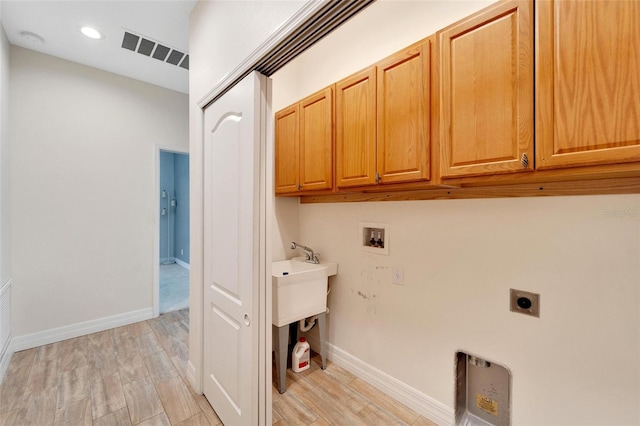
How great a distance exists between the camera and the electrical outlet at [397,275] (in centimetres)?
188

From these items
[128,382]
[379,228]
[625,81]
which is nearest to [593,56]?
[625,81]

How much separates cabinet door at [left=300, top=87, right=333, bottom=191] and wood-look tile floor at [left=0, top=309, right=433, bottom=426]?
154 cm

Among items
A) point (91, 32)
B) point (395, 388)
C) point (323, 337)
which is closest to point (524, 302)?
point (395, 388)

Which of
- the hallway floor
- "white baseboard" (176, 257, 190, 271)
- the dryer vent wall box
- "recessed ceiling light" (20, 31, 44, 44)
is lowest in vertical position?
the hallway floor

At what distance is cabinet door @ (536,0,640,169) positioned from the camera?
0.88 meters

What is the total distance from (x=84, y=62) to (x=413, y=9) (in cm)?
336

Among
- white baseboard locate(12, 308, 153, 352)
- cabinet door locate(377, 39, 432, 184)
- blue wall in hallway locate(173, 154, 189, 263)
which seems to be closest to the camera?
cabinet door locate(377, 39, 432, 184)

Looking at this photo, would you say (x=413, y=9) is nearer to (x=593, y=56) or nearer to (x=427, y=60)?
(x=427, y=60)

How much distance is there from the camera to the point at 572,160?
3.22 feet

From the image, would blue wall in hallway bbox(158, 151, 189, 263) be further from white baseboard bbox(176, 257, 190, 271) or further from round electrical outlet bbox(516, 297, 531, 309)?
round electrical outlet bbox(516, 297, 531, 309)

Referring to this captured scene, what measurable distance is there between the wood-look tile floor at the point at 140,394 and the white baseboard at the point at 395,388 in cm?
4

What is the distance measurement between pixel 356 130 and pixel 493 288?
125cm

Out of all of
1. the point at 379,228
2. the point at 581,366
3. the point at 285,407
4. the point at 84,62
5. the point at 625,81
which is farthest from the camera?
the point at 84,62

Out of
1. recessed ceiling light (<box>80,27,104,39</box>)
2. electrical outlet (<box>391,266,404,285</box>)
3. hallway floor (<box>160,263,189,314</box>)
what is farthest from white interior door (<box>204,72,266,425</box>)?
hallway floor (<box>160,263,189,314</box>)
